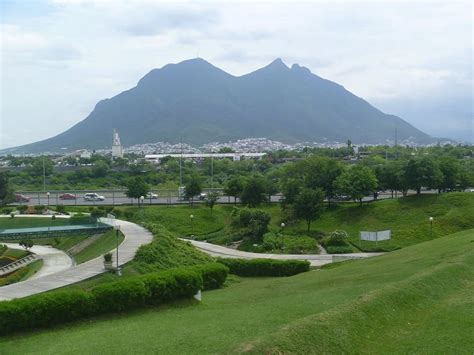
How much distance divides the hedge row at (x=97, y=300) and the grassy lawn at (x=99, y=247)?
11287 millimetres

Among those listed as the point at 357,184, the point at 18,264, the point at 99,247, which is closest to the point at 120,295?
the point at 99,247

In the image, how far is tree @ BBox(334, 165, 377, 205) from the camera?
43.7 m

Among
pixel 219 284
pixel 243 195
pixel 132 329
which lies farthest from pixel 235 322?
pixel 243 195

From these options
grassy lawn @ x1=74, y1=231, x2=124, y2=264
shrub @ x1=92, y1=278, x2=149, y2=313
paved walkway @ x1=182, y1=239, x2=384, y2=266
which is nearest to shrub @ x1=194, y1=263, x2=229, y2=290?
shrub @ x1=92, y1=278, x2=149, y2=313

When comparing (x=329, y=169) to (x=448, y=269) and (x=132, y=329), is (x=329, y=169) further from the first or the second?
(x=132, y=329)

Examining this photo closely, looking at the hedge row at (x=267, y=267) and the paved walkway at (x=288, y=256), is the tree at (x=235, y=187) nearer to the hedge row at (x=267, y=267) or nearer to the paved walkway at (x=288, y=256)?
the paved walkway at (x=288, y=256)

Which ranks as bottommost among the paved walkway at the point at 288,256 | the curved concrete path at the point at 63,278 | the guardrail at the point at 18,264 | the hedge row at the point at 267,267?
the paved walkway at the point at 288,256

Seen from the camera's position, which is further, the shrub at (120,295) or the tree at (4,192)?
the tree at (4,192)

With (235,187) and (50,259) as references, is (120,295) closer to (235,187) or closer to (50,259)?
(50,259)

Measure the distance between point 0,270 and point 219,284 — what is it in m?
15.5

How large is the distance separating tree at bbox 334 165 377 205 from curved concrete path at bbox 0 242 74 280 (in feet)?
74.9

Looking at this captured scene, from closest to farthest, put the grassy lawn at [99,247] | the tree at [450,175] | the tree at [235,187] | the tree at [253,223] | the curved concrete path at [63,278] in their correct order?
the curved concrete path at [63,278] → the grassy lawn at [99,247] → the tree at [253,223] → the tree at [450,175] → the tree at [235,187]

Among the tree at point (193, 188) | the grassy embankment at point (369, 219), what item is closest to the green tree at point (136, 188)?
the grassy embankment at point (369, 219)

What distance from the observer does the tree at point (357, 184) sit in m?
43.7
